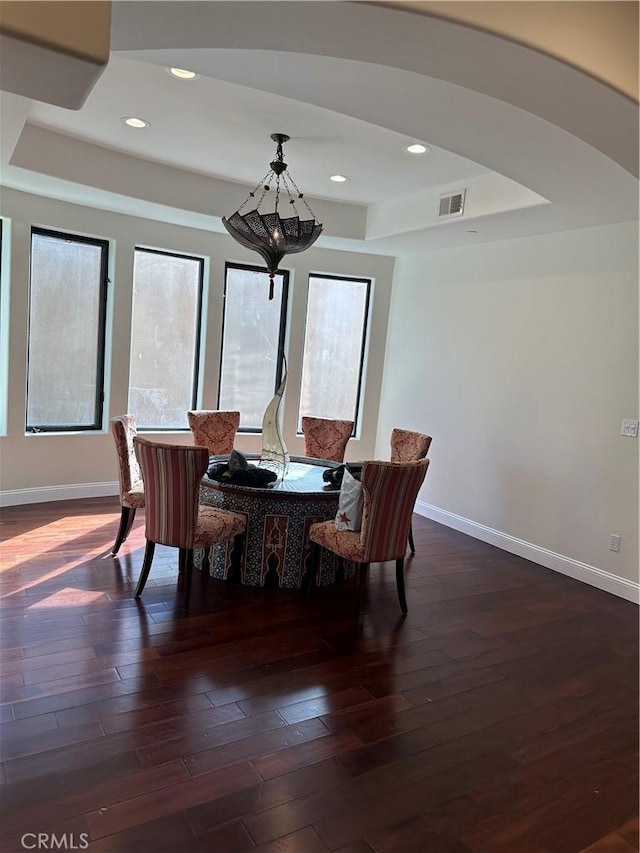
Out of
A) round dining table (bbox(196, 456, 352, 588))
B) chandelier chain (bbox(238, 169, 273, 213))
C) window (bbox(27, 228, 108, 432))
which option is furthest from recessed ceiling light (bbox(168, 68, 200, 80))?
window (bbox(27, 228, 108, 432))

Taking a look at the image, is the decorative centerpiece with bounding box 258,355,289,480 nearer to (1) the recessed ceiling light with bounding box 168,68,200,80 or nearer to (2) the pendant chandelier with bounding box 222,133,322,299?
(2) the pendant chandelier with bounding box 222,133,322,299

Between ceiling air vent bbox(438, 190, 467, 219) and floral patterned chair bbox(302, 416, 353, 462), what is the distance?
202 cm

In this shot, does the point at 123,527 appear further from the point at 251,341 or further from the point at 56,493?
the point at 251,341

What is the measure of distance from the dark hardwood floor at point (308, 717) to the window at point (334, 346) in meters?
3.13

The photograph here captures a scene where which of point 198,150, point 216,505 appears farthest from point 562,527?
point 198,150

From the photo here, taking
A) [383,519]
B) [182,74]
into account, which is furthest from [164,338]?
[383,519]

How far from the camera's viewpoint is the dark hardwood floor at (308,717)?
1975 mm

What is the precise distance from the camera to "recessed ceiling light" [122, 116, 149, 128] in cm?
383

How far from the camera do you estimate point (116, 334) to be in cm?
560

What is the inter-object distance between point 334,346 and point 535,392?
258 cm

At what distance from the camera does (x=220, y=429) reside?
17.5 feet

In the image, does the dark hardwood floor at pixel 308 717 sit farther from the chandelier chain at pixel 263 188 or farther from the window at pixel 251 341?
the chandelier chain at pixel 263 188

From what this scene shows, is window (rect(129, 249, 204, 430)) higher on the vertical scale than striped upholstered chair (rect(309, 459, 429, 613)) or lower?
higher

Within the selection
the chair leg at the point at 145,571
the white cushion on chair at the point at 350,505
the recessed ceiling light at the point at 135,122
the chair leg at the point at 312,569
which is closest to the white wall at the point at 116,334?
the recessed ceiling light at the point at 135,122
